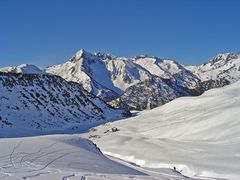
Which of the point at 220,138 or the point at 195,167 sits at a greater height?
the point at 220,138

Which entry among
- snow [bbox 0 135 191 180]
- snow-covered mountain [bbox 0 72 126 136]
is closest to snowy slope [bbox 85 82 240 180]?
snow [bbox 0 135 191 180]

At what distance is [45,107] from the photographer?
101m

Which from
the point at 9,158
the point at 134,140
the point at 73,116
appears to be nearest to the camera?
the point at 9,158

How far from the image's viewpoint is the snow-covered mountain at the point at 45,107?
88.4m

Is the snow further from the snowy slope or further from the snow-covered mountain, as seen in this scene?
the snow-covered mountain

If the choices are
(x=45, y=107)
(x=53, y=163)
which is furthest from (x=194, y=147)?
(x=45, y=107)

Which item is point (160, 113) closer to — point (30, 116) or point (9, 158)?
point (30, 116)

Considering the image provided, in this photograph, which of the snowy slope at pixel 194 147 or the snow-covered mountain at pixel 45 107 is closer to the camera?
the snowy slope at pixel 194 147

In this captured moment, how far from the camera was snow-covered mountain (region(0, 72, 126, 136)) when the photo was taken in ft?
290

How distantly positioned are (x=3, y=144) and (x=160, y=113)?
5164cm

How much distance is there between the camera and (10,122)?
8444 cm

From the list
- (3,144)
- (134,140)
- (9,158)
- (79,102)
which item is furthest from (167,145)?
(79,102)

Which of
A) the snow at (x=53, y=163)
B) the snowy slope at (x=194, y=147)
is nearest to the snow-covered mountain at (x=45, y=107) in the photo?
the snowy slope at (x=194, y=147)

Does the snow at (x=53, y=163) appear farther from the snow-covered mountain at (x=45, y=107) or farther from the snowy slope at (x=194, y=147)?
the snow-covered mountain at (x=45, y=107)
